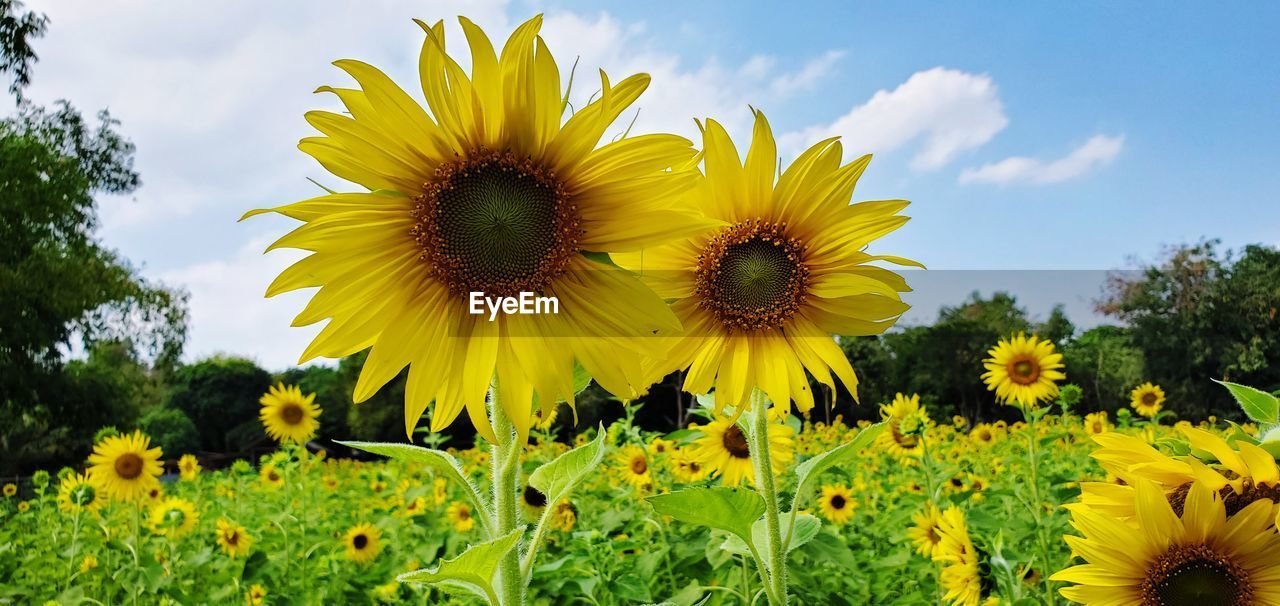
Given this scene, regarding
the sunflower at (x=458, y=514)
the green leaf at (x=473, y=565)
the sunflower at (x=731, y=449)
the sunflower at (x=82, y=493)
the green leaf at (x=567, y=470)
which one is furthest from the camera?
the sunflower at (x=82, y=493)

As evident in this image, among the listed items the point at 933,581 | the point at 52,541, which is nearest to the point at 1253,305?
the point at 933,581

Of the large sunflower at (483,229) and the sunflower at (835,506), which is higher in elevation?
the large sunflower at (483,229)

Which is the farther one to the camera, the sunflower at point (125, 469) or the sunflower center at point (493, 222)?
the sunflower at point (125, 469)

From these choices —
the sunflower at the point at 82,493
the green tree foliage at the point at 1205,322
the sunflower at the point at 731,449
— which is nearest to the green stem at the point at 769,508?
the sunflower at the point at 731,449

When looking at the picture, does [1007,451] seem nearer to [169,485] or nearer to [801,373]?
[801,373]

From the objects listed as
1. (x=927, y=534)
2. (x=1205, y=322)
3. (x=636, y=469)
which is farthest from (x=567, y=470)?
(x=1205, y=322)

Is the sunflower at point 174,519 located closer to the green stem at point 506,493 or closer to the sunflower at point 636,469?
the sunflower at point 636,469
